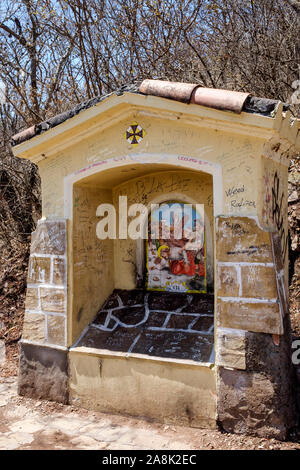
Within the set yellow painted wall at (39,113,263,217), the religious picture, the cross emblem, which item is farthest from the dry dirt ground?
the cross emblem

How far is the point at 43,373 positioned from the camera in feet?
17.6

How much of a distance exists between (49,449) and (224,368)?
1930 mm

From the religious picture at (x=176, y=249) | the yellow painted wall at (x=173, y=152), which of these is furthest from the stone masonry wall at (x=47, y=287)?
the religious picture at (x=176, y=249)

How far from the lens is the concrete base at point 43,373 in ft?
17.2

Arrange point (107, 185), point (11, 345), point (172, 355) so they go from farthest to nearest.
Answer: point (11, 345) → point (107, 185) → point (172, 355)

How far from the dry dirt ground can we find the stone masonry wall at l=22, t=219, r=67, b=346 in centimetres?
82

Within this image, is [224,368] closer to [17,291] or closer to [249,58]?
[17,291]

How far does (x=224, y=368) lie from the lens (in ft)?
14.2

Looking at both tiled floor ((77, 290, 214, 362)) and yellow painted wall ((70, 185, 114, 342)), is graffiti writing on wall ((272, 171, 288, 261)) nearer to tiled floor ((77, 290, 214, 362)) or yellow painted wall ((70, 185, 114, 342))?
Result: tiled floor ((77, 290, 214, 362))

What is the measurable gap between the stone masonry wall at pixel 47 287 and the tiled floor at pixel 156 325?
0.44 metres

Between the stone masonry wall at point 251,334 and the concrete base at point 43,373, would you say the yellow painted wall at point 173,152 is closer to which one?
the stone masonry wall at point 251,334

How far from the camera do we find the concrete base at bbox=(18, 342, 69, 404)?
5.24m

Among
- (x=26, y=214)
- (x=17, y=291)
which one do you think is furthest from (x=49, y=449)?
(x=26, y=214)

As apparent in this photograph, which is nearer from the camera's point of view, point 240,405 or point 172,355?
point 240,405
